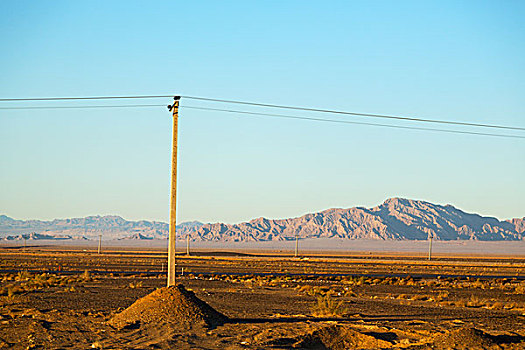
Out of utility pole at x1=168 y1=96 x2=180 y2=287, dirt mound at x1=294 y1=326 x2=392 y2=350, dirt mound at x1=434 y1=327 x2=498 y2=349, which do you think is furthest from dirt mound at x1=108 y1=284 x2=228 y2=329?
dirt mound at x1=434 y1=327 x2=498 y2=349

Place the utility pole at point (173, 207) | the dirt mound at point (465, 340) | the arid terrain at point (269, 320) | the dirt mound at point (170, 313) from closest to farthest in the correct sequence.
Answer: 1. the dirt mound at point (465, 340)
2. the arid terrain at point (269, 320)
3. the dirt mound at point (170, 313)
4. the utility pole at point (173, 207)

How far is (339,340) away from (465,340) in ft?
11.2

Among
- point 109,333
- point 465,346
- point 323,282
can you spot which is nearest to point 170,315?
point 109,333

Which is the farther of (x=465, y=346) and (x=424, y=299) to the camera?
(x=424, y=299)

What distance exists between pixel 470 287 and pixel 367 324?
83.2 ft

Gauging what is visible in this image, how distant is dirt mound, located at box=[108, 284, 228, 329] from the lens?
2072 cm

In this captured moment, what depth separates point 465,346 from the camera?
57.2 feet

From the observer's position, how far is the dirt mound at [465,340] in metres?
17.5

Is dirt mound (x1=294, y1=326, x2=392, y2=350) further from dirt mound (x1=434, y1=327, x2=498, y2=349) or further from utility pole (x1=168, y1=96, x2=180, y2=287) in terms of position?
utility pole (x1=168, y1=96, x2=180, y2=287)

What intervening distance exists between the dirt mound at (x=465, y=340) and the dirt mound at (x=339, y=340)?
4.70ft

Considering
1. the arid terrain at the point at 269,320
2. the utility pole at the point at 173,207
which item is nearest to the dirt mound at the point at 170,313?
the arid terrain at the point at 269,320

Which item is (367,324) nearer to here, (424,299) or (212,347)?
(212,347)

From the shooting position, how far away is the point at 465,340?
58.0 ft

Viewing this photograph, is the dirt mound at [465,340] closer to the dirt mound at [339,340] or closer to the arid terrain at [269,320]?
the arid terrain at [269,320]
